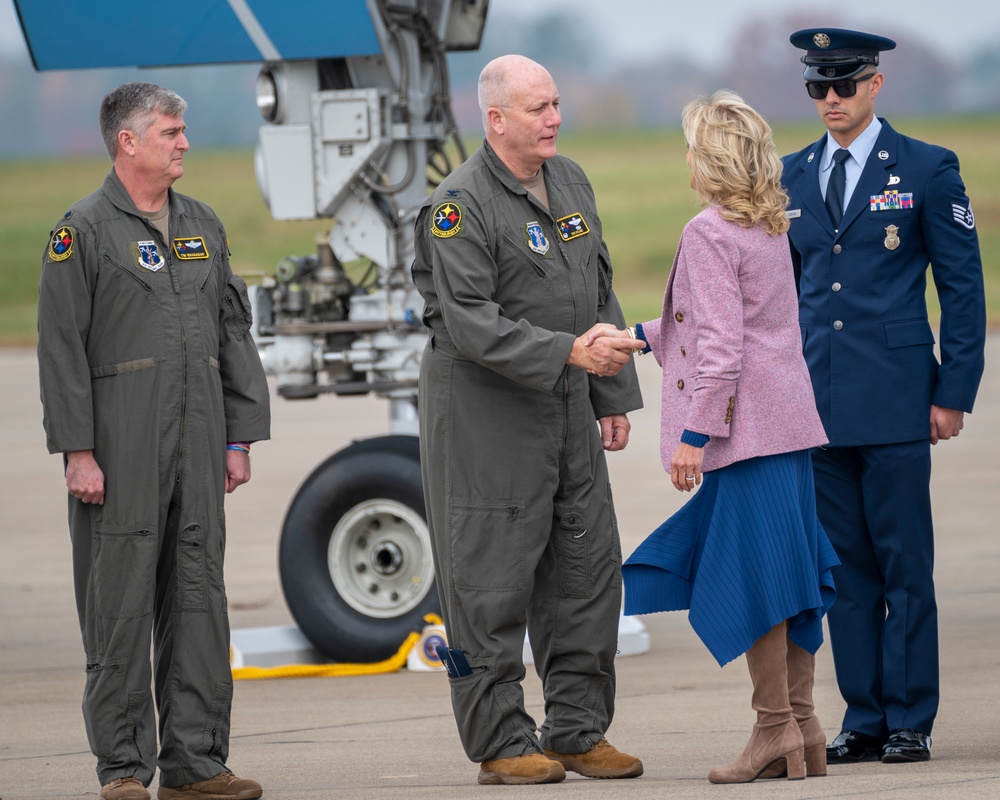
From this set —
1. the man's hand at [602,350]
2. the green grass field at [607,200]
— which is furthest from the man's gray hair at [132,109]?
the green grass field at [607,200]

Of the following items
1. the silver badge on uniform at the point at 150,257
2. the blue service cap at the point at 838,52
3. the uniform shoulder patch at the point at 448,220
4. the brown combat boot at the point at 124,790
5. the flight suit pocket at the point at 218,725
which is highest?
the blue service cap at the point at 838,52

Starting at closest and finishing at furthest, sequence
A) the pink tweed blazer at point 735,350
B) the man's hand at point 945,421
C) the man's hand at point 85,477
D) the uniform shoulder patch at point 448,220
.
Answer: the pink tweed blazer at point 735,350, the man's hand at point 85,477, the uniform shoulder patch at point 448,220, the man's hand at point 945,421

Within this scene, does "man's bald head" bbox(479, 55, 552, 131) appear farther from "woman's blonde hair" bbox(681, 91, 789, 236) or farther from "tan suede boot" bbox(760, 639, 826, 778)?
"tan suede boot" bbox(760, 639, 826, 778)

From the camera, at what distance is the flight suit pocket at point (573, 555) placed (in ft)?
14.5

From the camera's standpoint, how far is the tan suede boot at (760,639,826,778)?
420 cm

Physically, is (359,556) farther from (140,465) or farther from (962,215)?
(962,215)

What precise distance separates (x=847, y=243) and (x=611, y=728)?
1806mm

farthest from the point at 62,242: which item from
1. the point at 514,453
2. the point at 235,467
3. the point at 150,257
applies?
the point at 514,453

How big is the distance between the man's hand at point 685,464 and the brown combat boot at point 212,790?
1383mm

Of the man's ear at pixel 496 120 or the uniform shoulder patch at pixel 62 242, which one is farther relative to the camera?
the man's ear at pixel 496 120

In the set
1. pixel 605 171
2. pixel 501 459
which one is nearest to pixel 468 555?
pixel 501 459

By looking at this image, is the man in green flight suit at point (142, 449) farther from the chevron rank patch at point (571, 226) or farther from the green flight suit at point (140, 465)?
the chevron rank patch at point (571, 226)

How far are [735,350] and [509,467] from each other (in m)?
0.69

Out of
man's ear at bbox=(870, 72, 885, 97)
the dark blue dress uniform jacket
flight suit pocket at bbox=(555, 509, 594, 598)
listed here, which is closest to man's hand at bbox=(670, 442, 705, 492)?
flight suit pocket at bbox=(555, 509, 594, 598)
